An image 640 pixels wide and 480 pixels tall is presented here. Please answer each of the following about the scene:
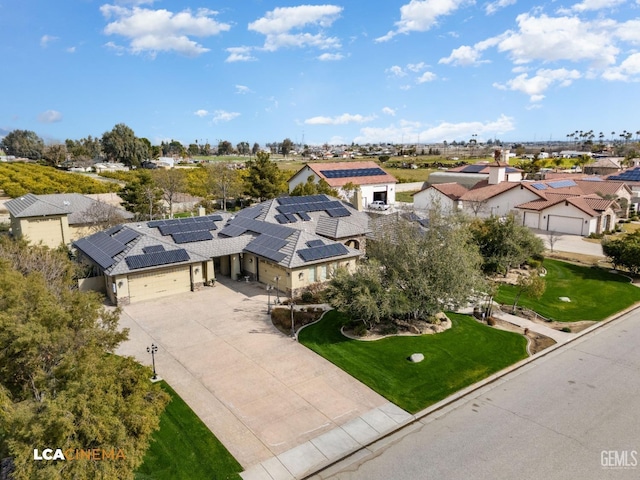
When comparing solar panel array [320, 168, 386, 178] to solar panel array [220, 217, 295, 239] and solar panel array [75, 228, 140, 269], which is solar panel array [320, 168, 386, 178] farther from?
solar panel array [75, 228, 140, 269]

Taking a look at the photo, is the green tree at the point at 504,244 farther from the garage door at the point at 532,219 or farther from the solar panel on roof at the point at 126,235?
the solar panel on roof at the point at 126,235

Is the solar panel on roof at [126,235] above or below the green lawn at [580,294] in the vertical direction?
above

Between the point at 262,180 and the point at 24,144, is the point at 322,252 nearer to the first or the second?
the point at 262,180

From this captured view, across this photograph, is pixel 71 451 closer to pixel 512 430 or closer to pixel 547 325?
pixel 512 430

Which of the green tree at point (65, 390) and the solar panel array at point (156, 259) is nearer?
the green tree at point (65, 390)

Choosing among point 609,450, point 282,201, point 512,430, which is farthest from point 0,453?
point 282,201

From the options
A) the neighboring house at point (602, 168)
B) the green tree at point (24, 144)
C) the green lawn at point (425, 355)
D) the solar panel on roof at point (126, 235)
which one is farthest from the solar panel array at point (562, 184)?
the green tree at point (24, 144)

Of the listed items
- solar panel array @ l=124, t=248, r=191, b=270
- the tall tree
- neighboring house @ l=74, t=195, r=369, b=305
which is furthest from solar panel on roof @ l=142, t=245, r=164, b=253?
the tall tree
